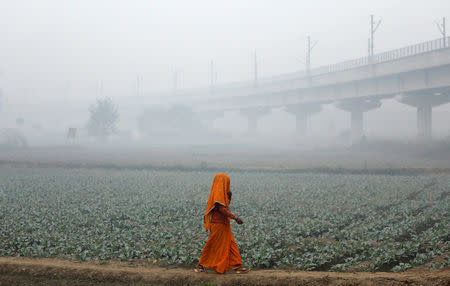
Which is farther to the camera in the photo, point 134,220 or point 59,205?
point 59,205

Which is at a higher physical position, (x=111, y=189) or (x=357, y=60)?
(x=357, y=60)

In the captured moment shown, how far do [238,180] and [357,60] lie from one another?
34419 millimetres

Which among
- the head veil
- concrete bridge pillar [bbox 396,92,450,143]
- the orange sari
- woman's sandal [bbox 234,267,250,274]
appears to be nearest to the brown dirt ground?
woman's sandal [bbox 234,267,250,274]

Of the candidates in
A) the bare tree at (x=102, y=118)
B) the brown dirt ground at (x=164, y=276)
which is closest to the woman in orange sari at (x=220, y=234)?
the brown dirt ground at (x=164, y=276)

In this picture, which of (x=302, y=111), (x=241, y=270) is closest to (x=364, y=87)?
(x=302, y=111)

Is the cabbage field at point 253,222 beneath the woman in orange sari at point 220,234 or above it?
beneath

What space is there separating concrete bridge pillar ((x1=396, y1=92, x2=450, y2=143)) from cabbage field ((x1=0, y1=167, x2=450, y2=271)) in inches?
967

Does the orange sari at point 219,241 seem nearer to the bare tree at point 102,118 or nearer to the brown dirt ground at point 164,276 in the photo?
the brown dirt ground at point 164,276

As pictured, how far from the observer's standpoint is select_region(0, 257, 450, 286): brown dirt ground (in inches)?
355

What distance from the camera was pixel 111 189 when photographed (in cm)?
2508

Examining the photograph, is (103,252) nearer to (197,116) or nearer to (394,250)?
(394,250)

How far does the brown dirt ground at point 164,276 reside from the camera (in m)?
9.02

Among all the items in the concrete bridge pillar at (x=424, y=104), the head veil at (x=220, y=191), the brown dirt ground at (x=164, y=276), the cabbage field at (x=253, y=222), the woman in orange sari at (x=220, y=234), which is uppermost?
the concrete bridge pillar at (x=424, y=104)

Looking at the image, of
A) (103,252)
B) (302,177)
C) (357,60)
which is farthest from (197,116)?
(103,252)
